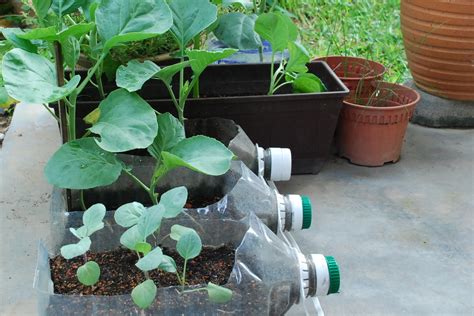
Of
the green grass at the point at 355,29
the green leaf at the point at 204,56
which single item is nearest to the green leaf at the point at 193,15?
the green leaf at the point at 204,56

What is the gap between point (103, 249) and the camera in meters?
1.07

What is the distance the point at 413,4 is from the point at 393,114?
0.46 meters

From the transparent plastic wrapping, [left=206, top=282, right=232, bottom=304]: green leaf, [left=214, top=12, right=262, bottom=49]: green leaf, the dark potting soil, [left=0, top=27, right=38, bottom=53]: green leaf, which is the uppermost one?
[left=0, top=27, right=38, bottom=53]: green leaf

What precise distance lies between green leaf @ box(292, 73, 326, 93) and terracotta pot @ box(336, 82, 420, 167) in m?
0.19

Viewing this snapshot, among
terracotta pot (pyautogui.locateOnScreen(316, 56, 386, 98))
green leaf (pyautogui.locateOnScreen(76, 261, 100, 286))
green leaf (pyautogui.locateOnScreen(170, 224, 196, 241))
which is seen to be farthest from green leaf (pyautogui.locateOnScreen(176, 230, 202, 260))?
terracotta pot (pyautogui.locateOnScreen(316, 56, 386, 98))

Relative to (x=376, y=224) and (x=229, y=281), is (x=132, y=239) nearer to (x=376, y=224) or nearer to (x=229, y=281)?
(x=229, y=281)

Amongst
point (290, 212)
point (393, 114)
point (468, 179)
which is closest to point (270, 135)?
point (393, 114)

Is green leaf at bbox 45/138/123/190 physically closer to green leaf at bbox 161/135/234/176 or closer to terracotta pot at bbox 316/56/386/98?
green leaf at bbox 161/135/234/176

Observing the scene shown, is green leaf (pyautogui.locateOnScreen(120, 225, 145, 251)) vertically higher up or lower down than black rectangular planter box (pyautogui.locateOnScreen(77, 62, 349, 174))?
higher up

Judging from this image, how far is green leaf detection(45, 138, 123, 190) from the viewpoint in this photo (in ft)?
3.30

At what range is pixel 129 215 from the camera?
947mm

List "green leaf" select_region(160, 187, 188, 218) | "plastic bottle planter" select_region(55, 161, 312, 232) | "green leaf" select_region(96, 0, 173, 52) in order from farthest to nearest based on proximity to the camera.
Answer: "plastic bottle planter" select_region(55, 161, 312, 232) < "green leaf" select_region(96, 0, 173, 52) < "green leaf" select_region(160, 187, 188, 218)

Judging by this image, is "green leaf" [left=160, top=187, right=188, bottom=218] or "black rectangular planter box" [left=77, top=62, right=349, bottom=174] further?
"black rectangular planter box" [left=77, top=62, right=349, bottom=174]

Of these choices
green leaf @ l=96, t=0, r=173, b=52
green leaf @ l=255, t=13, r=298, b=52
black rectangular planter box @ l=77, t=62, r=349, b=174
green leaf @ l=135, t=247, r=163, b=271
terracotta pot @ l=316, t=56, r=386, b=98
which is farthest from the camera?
terracotta pot @ l=316, t=56, r=386, b=98
